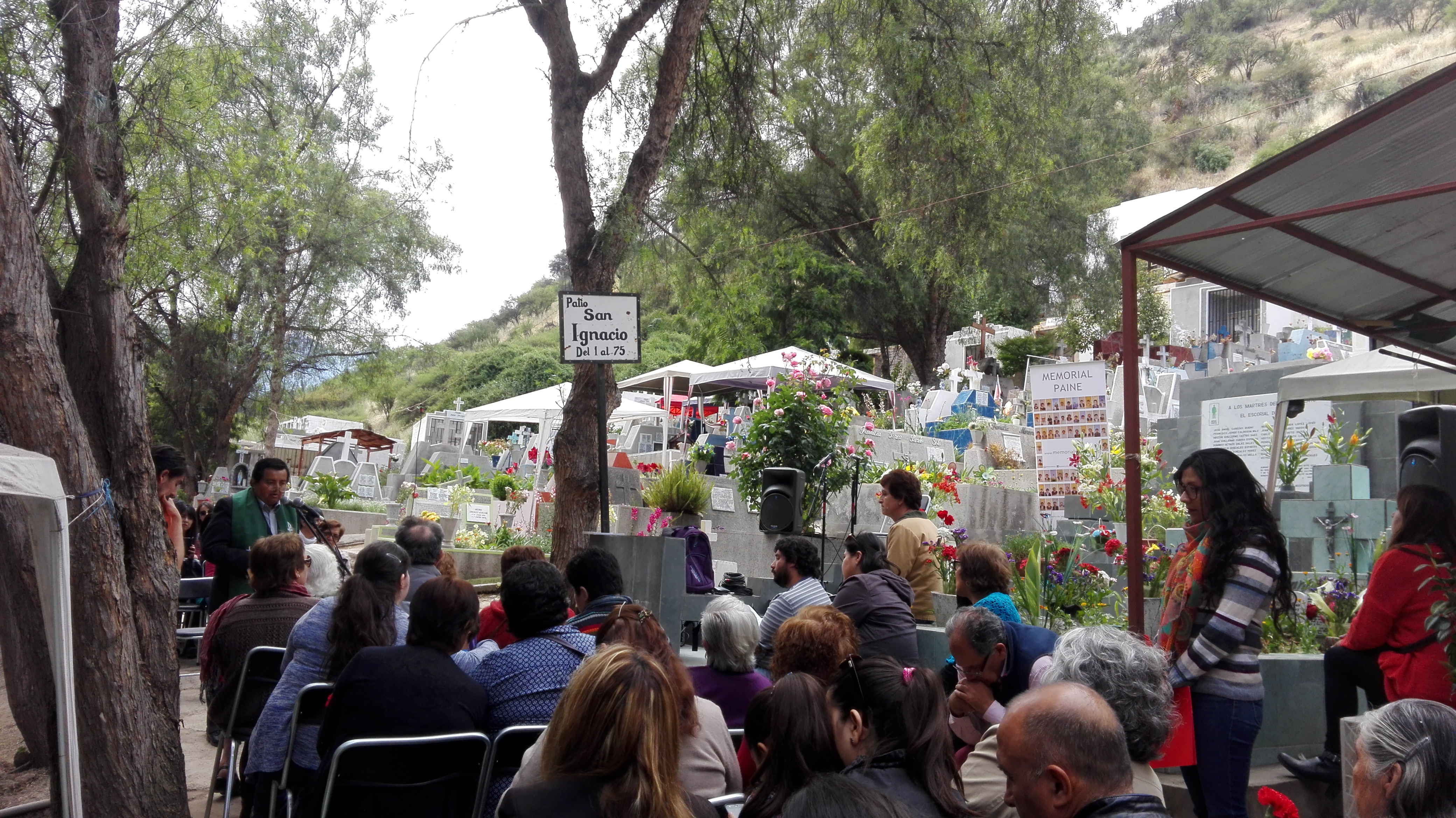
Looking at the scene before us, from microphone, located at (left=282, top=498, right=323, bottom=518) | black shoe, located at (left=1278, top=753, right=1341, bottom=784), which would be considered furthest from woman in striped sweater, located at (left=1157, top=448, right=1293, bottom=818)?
microphone, located at (left=282, top=498, right=323, bottom=518)

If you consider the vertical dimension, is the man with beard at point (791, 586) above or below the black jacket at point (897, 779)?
above

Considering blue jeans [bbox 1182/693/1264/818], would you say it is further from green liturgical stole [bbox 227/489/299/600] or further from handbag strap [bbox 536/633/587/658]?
green liturgical stole [bbox 227/489/299/600]

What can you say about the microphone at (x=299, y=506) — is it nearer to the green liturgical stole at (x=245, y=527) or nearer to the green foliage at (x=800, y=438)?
the green liturgical stole at (x=245, y=527)

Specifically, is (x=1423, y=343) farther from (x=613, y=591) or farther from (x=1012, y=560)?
(x=613, y=591)

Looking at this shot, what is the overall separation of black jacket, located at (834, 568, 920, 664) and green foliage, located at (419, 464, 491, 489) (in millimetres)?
14920

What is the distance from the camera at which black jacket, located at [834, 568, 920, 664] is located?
16.8 feet

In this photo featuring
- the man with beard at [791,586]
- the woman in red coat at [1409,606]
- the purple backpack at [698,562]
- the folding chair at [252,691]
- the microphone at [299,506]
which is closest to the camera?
the woman in red coat at [1409,606]

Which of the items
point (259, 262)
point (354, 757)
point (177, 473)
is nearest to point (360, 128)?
point (259, 262)

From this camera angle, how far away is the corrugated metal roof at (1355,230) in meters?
3.98

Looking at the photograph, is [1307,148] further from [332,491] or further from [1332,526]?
[332,491]

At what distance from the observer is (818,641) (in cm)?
361

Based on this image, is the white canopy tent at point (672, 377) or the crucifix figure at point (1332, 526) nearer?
the crucifix figure at point (1332, 526)

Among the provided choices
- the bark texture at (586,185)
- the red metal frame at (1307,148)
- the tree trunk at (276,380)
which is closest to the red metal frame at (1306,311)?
the red metal frame at (1307,148)

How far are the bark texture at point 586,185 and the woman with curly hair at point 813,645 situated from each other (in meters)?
4.05
